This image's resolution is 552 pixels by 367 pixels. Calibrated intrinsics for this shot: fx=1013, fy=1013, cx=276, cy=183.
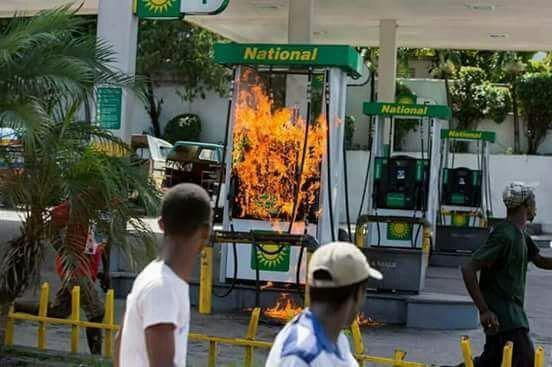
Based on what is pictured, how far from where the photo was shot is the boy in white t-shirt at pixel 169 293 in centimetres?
348

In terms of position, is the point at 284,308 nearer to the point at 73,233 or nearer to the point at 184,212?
the point at 73,233

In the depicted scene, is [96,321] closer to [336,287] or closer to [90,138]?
[90,138]

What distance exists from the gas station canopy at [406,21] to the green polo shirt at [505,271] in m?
12.5

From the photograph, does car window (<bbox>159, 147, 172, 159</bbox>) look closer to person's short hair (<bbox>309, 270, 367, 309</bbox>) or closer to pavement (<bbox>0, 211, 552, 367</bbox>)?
pavement (<bbox>0, 211, 552, 367</bbox>)

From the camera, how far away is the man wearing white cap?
311cm

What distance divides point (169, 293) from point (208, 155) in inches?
857

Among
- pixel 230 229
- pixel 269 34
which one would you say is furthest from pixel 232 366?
pixel 269 34

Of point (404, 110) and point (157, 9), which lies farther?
point (404, 110)

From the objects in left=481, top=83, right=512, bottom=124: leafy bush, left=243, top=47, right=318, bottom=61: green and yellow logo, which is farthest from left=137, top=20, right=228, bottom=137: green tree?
left=243, top=47, right=318, bottom=61: green and yellow logo

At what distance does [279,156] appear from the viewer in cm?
1134

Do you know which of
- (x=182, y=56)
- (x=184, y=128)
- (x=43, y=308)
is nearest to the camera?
(x=43, y=308)

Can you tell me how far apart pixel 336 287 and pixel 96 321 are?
532 centimetres

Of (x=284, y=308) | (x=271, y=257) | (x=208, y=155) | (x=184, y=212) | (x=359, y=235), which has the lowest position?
(x=284, y=308)

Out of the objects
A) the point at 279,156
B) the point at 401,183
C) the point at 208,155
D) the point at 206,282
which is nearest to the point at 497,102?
the point at 208,155
